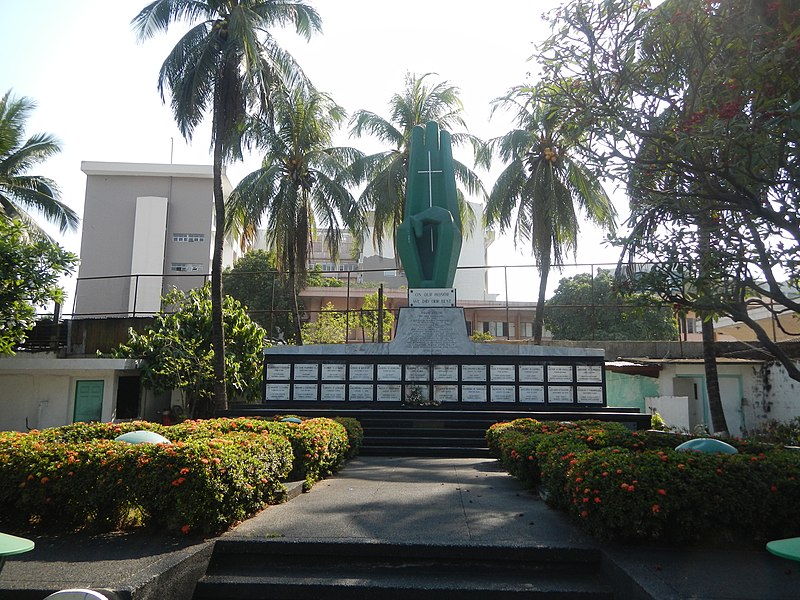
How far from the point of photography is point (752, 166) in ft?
20.3

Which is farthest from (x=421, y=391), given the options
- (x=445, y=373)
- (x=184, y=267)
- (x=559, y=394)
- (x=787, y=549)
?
(x=184, y=267)

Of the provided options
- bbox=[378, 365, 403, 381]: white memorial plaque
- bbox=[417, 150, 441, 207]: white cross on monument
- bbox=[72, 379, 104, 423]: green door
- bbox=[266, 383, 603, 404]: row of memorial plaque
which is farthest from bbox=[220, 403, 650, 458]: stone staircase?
bbox=[417, 150, 441, 207]: white cross on monument

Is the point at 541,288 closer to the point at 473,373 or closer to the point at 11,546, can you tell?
the point at 473,373

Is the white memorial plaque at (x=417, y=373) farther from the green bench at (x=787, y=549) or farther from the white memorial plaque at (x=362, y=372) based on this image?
the green bench at (x=787, y=549)

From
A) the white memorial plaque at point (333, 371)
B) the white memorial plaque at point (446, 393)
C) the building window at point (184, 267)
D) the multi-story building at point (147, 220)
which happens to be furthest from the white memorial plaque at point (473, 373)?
the building window at point (184, 267)

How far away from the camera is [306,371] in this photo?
15336 mm

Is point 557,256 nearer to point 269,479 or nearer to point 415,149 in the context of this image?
point 415,149

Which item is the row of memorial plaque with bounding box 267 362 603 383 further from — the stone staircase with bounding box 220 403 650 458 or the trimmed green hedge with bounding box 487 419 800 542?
the trimmed green hedge with bounding box 487 419 800 542

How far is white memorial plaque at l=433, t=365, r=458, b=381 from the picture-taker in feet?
49.2

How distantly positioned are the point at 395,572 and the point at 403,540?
1.03ft

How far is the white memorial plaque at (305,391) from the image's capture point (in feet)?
50.1

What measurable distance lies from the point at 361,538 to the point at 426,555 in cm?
56

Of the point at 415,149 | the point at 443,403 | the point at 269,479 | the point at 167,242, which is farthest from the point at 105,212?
the point at 269,479

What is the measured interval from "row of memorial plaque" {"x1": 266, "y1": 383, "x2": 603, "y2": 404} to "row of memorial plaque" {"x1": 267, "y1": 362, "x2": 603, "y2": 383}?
0.16m
